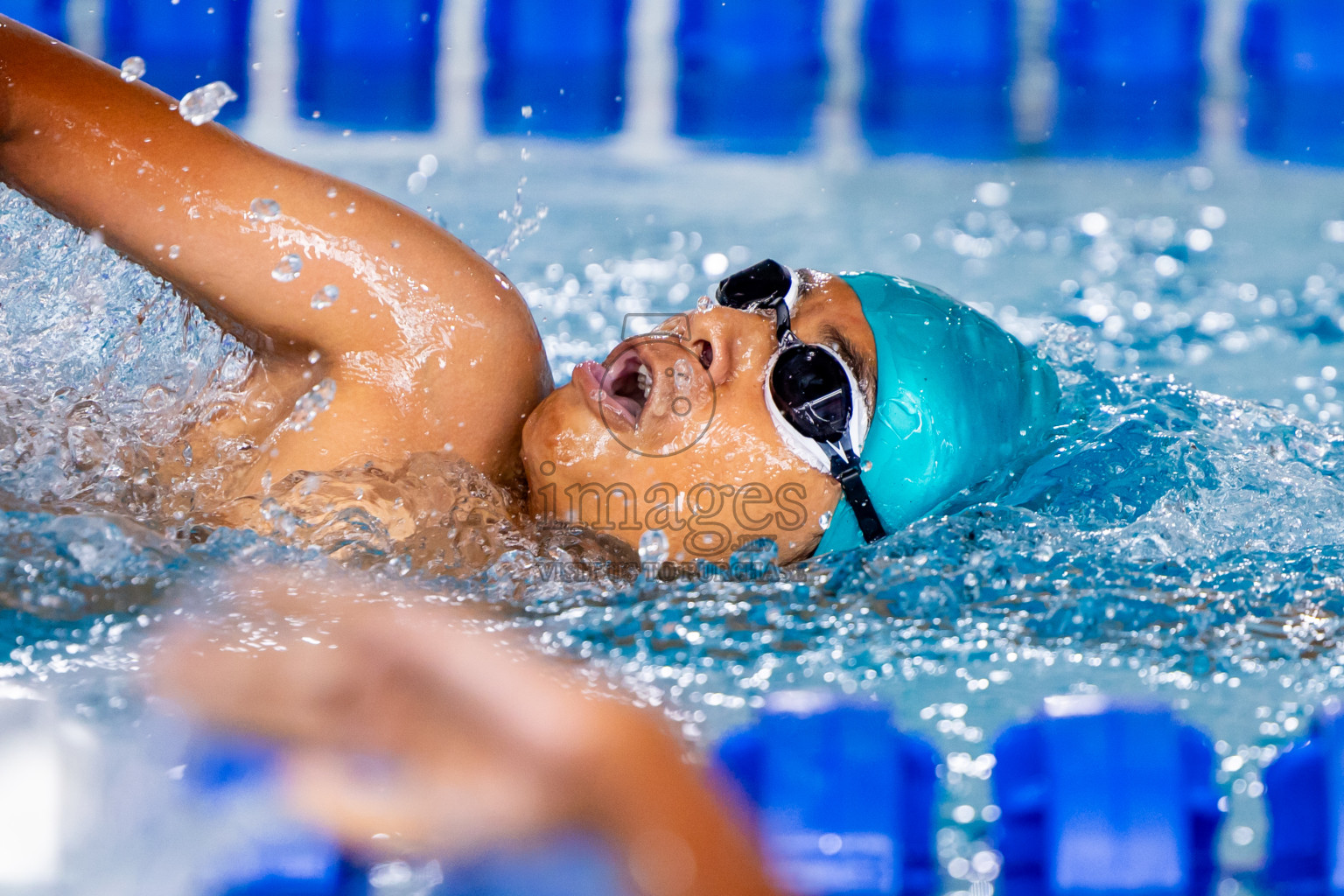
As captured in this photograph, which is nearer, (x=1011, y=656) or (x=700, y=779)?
(x=700, y=779)

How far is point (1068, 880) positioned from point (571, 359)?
5.47 ft

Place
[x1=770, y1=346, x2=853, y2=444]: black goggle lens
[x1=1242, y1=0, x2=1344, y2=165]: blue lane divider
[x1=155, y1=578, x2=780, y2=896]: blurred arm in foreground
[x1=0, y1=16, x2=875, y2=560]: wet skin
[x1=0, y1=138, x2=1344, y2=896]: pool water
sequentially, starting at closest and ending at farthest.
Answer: [x1=155, y1=578, x2=780, y2=896]: blurred arm in foreground, [x1=0, y1=138, x2=1344, y2=896]: pool water, [x1=0, y1=16, x2=875, y2=560]: wet skin, [x1=770, y1=346, x2=853, y2=444]: black goggle lens, [x1=1242, y1=0, x2=1344, y2=165]: blue lane divider

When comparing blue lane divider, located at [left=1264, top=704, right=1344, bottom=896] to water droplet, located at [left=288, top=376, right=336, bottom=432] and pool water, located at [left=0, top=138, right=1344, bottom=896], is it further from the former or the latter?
water droplet, located at [left=288, top=376, right=336, bottom=432]

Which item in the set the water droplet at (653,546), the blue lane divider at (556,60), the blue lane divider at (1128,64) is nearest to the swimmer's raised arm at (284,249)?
the water droplet at (653,546)

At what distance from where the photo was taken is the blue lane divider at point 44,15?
3355 mm

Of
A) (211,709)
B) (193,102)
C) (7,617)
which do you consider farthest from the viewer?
(193,102)

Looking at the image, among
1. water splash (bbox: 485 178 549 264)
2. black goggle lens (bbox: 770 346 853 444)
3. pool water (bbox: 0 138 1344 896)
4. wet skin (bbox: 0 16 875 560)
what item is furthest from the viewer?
water splash (bbox: 485 178 549 264)

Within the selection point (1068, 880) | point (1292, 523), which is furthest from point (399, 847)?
point (1292, 523)

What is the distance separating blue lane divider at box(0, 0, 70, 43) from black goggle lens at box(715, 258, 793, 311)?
8.51 ft

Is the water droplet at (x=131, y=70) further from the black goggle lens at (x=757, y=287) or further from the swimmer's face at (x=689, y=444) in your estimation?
the black goggle lens at (x=757, y=287)

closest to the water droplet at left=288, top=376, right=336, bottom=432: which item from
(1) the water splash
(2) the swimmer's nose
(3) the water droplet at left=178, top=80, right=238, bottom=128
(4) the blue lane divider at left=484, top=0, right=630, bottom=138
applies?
(3) the water droplet at left=178, top=80, right=238, bottom=128

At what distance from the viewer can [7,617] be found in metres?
1.30

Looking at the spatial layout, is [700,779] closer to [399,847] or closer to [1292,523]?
[399,847]

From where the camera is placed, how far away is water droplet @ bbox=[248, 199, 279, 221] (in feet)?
4.89
